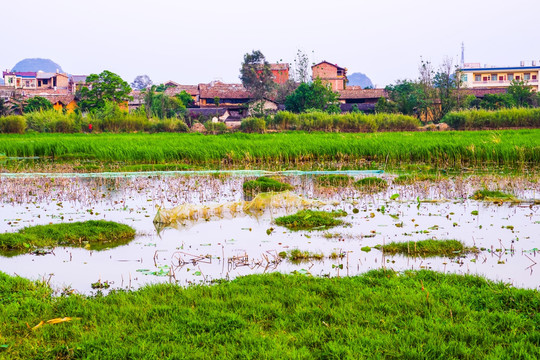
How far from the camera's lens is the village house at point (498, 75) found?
57.3 metres

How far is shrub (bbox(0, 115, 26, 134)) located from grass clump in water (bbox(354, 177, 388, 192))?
2209cm

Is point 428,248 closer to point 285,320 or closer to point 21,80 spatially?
point 285,320

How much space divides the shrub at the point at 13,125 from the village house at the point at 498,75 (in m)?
44.1

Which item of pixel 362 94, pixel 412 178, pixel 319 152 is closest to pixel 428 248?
pixel 412 178

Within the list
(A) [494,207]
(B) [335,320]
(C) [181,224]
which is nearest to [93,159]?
(C) [181,224]

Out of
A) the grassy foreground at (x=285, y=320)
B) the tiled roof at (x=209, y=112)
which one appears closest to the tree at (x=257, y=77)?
the tiled roof at (x=209, y=112)

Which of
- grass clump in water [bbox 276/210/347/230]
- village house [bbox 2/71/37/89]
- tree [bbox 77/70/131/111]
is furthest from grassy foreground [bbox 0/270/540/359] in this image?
village house [bbox 2/71/37/89]

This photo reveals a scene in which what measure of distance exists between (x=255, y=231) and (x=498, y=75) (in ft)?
191

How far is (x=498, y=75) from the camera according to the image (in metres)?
58.4

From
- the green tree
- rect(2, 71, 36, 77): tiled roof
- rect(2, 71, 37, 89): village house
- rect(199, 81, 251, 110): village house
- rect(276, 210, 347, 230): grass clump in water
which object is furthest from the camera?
rect(2, 71, 36, 77): tiled roof

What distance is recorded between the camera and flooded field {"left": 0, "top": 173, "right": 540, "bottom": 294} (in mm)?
5090

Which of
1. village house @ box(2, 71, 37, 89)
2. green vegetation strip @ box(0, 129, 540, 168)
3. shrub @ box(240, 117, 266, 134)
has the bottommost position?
green vegetation strip @ box(0, 129, 540, 168)

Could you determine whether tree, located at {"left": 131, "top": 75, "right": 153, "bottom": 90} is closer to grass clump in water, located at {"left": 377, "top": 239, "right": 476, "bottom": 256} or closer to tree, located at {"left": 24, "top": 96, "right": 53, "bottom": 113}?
tree, located at {"left": 24, "top": 96, "right": 53, "bottom": 113}

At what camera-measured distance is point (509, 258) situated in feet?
17.8
